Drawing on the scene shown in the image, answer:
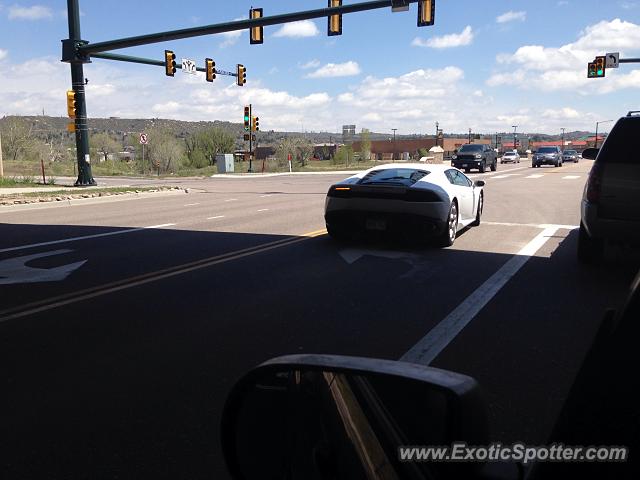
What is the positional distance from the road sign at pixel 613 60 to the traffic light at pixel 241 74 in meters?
20.1

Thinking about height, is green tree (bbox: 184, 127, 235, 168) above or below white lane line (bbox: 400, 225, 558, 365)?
above

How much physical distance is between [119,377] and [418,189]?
19.7 ft

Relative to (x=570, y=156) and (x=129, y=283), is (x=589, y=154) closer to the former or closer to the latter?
(x=129, y=283)

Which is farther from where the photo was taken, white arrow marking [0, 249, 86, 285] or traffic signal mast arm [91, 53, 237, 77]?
traffic signal mast arm [91, 53, 237, 77]

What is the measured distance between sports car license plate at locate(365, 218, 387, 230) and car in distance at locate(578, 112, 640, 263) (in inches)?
115

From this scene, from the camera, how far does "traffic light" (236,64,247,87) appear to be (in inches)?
1327

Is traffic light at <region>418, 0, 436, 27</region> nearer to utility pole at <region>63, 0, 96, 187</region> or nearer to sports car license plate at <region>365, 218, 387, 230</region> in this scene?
sports car license plate at <region>365, 218, 387, 230</region>

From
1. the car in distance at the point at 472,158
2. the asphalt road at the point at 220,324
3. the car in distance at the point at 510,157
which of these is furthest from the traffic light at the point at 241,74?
the car in distance at the point at 510,157

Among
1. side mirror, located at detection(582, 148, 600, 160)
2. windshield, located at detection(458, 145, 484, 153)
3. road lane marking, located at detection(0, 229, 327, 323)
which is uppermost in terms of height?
windshield, located at detection(458, 145, 484, 153)

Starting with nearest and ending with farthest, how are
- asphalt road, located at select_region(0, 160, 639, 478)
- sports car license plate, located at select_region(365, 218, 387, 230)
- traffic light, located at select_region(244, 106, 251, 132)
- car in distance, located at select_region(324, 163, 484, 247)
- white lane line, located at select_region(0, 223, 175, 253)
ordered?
asphalt road, located at select_region(0, 160, 639, 478) → car in distance, located at select_region(324, 163, 484, 247) → sports car license plate, located at select_region(365, 218, 387, 230) → white lane line, located at select_region(0, 223, 175, 253) → traffic light, located at select_region(244, 106, 251, 132)

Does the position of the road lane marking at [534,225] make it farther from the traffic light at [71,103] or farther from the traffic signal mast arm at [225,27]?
the traffic light at [71,103]

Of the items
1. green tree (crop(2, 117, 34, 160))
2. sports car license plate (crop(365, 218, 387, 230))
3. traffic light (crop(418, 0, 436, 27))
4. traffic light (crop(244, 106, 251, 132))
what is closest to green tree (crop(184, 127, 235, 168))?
green tree (crop(2, 117, 34, 160))

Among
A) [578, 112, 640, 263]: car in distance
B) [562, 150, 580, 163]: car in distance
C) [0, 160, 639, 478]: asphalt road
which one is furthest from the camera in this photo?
[562, 150, 580, 163]: car in distance

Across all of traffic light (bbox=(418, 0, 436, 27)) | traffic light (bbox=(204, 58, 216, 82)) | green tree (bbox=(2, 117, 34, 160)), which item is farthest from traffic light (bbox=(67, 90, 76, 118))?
green tree (bbox=(2, 117, 34, 160))
